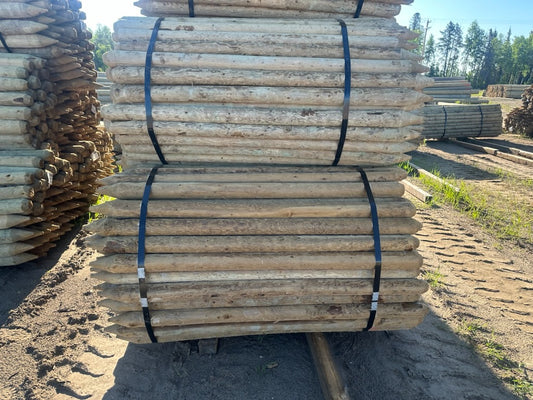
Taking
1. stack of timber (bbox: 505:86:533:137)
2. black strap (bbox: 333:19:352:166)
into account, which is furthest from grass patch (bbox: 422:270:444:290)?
stack of timber (bbox: 505:86:533:137)

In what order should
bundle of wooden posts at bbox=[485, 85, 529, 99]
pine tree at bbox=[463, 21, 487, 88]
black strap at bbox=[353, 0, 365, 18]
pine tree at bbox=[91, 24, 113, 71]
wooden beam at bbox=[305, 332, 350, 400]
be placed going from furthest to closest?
pine tree at bbox=[463, 21, 487, 88]
pine tree at bbox=[91, 24, 113, 71]
bundle of wooden posts at bbox=[485, 85, 529, 99]
black strap at bbox=[353, 0, 365, 18]
wooden beam at bbox=[305, 332, 350, 400]

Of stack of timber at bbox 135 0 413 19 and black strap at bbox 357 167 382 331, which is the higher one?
stack of timber at bbox 135 0 413 19

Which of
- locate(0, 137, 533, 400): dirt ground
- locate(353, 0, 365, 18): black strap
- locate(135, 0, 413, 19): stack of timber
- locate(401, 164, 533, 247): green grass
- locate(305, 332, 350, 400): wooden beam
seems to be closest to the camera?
locate(305, 332, 350, 400): wooden beam

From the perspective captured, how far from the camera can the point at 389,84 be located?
3.14 metres

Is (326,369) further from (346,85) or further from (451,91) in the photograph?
(451,91)

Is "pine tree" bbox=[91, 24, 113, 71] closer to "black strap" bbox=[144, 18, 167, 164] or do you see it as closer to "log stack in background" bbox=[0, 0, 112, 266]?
"log stack in background" bbox=[0, 0, 112, 266]

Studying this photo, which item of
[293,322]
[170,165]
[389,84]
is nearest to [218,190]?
[170,165]

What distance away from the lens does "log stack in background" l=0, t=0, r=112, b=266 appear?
16.3 ft

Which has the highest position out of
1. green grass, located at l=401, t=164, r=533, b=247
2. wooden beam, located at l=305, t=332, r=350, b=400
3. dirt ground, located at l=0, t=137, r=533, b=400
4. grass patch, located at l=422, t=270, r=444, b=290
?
green grass, located at l=401, t=164, r=533, b=247

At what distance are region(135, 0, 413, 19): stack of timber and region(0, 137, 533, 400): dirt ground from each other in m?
3.53

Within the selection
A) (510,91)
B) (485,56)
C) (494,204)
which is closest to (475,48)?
(485,56)

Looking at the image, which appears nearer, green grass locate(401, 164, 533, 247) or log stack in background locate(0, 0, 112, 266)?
log stack in background locate(0, 0, 112, 266)

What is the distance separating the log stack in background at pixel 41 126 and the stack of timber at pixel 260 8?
3.00m

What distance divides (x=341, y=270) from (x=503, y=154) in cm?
1195
